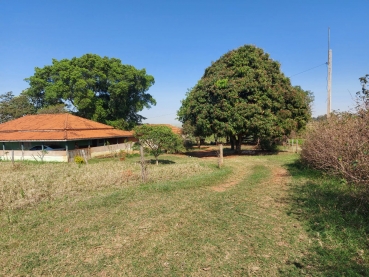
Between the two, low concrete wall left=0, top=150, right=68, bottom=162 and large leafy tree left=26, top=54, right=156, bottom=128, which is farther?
large leafy tree left=26, top=54, right=156, bottom=128

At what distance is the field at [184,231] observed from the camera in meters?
3.43

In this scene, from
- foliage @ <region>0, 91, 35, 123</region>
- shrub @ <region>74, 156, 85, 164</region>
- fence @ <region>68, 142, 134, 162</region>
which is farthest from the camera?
foliage @ <region>0, 91, 35, 123</region>

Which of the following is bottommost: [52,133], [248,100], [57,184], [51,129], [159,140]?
[57,184]

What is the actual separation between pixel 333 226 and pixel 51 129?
65.2 ft

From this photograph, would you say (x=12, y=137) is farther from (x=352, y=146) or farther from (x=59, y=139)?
(x=352, y=146)

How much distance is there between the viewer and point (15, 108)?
32.2 meters

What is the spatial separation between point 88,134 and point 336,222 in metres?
18.7

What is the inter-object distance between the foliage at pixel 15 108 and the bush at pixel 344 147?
35.7m

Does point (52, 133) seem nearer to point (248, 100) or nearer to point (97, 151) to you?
point (97, 151)

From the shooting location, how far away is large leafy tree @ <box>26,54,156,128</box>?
86.2 feet

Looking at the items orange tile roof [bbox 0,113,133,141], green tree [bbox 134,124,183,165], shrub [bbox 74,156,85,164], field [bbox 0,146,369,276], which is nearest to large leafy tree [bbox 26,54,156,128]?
orange tile roof [bbox 0,113,133,141]

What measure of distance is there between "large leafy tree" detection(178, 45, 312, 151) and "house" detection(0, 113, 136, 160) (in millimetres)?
9115

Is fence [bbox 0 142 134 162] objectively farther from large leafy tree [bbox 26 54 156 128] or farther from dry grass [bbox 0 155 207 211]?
large leafy tree [bbox 26 54 156 128]

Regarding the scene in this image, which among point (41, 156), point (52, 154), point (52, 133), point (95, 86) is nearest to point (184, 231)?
point (52, 154)
